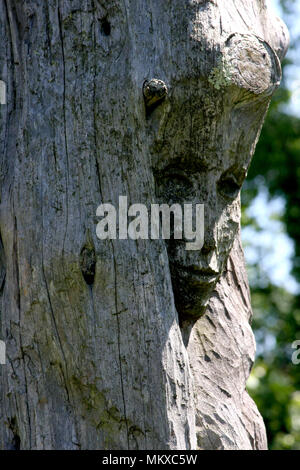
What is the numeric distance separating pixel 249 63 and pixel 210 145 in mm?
317

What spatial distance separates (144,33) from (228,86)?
0.35 metres

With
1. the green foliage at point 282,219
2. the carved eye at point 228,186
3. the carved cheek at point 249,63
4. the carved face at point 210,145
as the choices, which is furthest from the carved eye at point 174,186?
the green foliage at point 282,219

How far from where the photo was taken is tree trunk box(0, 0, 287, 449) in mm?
2352

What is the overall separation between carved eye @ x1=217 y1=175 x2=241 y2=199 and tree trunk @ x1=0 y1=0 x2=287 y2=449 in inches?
0.4

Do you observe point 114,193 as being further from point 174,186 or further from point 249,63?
point 249,63

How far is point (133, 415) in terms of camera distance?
2.32 meters

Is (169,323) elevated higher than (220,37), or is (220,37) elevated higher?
(220,37)

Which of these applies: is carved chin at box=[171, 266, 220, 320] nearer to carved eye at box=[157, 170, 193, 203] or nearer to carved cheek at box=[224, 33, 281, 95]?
carved eye at box=[157, 170, 193, 203]

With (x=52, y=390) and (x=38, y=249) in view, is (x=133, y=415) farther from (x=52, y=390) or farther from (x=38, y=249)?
(x=38, y=249)

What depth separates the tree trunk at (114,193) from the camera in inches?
92.6

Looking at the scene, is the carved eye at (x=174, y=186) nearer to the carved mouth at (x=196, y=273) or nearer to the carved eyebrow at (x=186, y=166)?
the carved eyebrow at (x=186, y=166)

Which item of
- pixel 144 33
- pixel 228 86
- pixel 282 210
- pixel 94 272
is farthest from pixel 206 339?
pixel 282 210

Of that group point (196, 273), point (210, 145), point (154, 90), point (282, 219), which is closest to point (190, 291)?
point (196, 273)

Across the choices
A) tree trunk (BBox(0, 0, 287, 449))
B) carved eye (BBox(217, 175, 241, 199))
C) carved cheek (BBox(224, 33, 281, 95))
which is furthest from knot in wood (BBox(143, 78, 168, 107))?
carved eye (BBox(217, 175, 241, 199))
